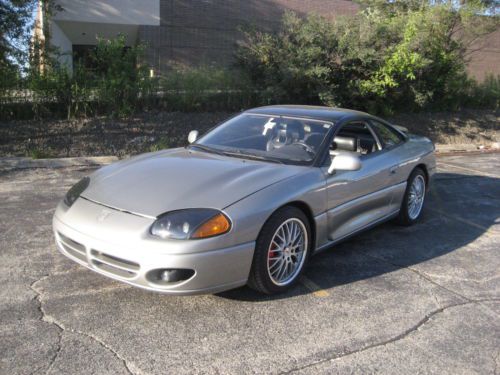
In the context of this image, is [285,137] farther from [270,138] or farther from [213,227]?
[213,227]

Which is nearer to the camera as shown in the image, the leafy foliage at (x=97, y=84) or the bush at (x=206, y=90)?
the leafy foliage at (x=97, y=84)

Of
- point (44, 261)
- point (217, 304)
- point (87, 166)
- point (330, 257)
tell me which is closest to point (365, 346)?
point (217, 304)

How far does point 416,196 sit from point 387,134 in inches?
34.7

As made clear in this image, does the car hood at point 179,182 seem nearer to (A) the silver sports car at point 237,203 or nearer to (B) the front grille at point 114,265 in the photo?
(A) the silver sports car at point 237,203

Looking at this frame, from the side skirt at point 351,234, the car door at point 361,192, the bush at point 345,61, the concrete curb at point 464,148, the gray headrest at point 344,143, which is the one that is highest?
the bush at point 345,61

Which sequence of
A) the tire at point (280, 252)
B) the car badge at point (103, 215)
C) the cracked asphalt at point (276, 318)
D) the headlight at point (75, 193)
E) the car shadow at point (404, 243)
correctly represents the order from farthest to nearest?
the car shadow at point (404, 243)
the headlight at point (75, 193)
the tire at point (280, 252)
the car badge at point (103, 215)
the cracked asphalt at point (276, 318)

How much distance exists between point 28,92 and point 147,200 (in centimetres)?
803

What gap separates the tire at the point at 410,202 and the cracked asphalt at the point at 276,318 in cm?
50

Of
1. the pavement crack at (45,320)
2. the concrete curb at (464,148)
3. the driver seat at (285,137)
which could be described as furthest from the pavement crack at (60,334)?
the concrete curb at (464,148)

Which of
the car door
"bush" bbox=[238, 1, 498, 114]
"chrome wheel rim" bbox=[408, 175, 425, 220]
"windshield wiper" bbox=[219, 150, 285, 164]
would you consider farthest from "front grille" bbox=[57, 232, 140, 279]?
"bush" bbox=[238, 1, 498, 114]

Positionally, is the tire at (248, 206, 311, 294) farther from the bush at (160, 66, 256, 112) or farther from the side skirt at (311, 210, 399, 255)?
the bush at (160, 66, 256, 112)

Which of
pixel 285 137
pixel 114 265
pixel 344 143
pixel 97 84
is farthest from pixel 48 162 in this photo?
pixel 114 265

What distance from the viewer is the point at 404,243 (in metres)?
5.31

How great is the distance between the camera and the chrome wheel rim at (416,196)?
583 cm
